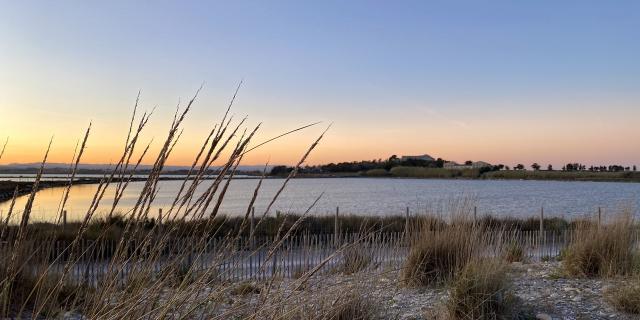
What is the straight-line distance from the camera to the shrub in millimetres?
4816

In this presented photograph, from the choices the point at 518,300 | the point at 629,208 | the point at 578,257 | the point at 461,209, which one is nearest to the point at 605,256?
the point at 578,257

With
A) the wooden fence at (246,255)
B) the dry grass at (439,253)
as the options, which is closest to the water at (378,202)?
the wooden fence at (246,255)

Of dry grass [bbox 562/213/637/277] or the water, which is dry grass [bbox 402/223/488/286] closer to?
the water

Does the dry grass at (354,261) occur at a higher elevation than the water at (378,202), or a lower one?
higher

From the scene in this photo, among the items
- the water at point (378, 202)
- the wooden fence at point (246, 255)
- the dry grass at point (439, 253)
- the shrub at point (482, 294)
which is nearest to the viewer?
the wooden fence at point (246, 255)

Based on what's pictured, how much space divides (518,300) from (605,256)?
248 cm

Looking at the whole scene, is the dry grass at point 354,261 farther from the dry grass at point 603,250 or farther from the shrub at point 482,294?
the dry grass at point 603,250

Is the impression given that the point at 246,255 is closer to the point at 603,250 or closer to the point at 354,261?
the point at 354,261

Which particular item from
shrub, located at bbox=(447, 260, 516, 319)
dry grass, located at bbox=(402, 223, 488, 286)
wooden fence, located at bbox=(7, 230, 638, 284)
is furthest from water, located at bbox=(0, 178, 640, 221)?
shrub, located at bbox=(447, 260, 516, 319)

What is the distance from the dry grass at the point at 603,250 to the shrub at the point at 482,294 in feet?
8.03

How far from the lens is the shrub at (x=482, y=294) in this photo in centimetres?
482

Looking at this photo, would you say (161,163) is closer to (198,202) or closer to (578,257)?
(198,202)

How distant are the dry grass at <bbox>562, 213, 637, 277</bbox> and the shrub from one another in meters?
2.45

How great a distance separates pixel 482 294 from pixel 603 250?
9.94 ft
